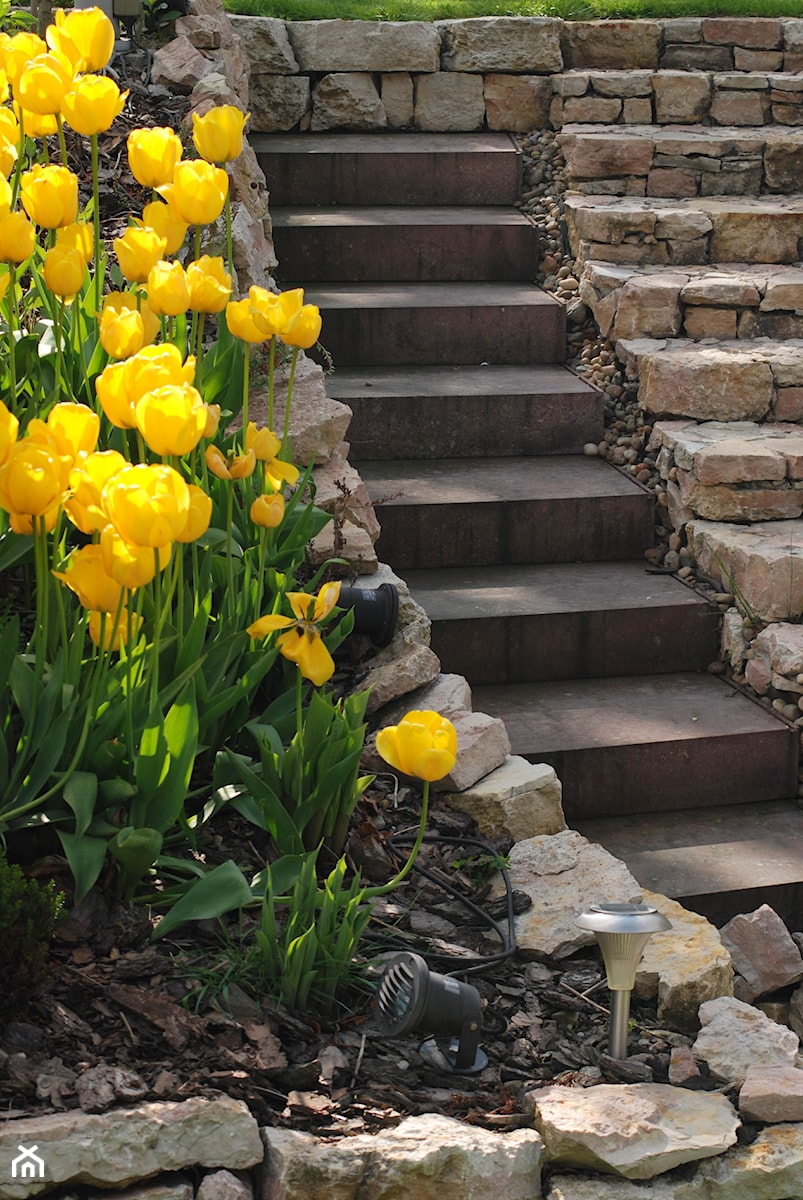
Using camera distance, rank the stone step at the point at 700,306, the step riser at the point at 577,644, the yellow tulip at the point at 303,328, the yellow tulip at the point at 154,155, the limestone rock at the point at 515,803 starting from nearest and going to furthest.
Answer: the yellow tulip at the point at 154,155
the yellow tulip at the point at 303,328
the limestone rock at the point at 515,803
the step riser at the point at 577,644
the stone step at the point at 700,306

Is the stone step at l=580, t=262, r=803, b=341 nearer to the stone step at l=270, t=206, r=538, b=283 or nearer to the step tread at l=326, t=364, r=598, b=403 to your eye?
the step tread at l=326, t=364, r=598, b=403

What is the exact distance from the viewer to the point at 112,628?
91.7 inches

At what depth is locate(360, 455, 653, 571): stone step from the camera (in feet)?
15.9

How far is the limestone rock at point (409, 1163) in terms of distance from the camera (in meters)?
2.03

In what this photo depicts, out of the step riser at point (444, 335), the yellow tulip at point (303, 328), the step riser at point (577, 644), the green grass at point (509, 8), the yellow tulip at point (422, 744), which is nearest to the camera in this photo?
the yellow tulip at point (422, 744)

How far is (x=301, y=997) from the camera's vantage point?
229 cm

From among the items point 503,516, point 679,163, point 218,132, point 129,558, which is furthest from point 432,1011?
point 679,163

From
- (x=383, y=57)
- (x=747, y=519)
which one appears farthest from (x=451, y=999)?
(x=383, y=57)

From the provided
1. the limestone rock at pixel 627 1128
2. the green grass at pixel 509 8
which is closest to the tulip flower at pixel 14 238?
the limestone rock at pixel 627 1128

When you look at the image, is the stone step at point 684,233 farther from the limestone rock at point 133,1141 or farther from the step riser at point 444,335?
the limestone rock at point 133,1141

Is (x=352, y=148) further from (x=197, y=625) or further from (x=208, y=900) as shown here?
(x=208, y=900)

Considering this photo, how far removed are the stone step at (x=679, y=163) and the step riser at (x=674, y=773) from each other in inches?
123

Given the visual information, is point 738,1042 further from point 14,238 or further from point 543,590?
point 543,590

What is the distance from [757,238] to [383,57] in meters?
2.16
